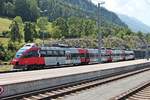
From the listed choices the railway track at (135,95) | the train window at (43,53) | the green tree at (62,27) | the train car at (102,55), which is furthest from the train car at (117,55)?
the green tree at (62,27)

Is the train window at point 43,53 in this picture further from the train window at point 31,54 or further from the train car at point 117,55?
the train car at point 117,55

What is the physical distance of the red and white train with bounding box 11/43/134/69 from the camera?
1875 inches

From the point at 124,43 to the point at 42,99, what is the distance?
153m

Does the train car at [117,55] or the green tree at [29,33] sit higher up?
the green tree at [29,33]

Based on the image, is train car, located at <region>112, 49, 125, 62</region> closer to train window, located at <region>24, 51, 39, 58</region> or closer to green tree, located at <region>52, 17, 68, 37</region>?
train window, located at <region>24, 51, 39, 58</region>

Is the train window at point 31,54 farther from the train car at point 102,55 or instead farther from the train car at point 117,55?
the train car at point 117,55

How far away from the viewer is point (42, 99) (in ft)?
64.3

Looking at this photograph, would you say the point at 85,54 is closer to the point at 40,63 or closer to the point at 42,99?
the point at 40,63

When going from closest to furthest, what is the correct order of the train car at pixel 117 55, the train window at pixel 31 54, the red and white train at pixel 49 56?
the red and white train at pixel 49 56 < the train window at pixel 31 54 < the train car at pixel 117 55

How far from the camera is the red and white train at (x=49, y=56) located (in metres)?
47.6

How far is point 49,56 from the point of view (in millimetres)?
52750

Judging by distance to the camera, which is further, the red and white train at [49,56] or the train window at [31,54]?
the train window at [31,54]

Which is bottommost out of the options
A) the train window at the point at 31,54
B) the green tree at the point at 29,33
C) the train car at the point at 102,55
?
the train car at the point at 102,55

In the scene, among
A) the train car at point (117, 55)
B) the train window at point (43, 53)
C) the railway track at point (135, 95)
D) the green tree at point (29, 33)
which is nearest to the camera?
A: the railway track at point (135, 95)
